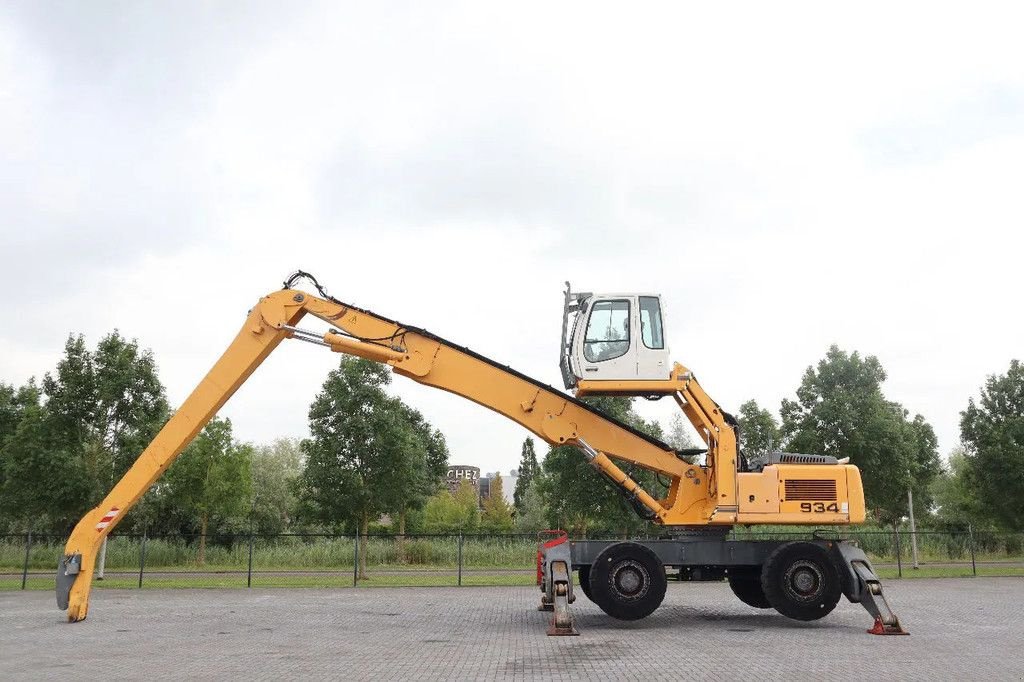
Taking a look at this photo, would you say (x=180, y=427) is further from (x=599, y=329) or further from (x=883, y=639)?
(x=883, y=639)

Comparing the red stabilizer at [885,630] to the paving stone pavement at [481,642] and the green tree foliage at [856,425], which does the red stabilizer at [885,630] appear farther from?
the green tree foliage at [856,425]

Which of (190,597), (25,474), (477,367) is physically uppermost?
(477,367)

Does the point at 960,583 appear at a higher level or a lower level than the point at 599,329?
lower

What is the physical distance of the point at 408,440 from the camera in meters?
28.1

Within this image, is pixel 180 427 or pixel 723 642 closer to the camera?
pixel 723 642

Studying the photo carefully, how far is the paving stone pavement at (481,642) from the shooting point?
34.0 ft

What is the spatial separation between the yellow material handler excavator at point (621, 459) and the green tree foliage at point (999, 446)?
1857 centimetres

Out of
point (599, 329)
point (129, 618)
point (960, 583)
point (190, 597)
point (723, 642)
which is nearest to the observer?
point (723, 642)

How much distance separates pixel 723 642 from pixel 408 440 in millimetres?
16679

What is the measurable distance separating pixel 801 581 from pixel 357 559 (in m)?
15.7

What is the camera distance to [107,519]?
1490cm

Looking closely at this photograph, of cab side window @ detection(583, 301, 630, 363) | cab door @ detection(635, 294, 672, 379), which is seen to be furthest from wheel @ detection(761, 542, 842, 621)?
cab side window @ detection(583, 301, 630, 363)

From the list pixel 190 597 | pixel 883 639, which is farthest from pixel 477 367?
pixel 190 597

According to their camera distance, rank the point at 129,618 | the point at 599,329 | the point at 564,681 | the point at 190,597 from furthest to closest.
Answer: the point at 190,597 → the point at 129,618 → the point at 599,329 → the point at 564,681
